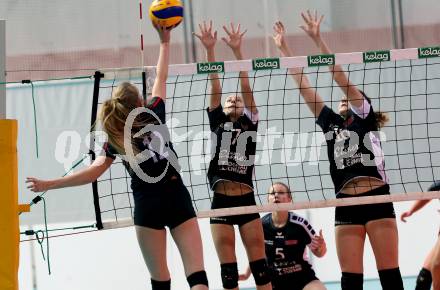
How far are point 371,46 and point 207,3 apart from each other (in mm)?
1907

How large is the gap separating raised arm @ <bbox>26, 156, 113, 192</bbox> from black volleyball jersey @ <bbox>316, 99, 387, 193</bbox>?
79.8 inches

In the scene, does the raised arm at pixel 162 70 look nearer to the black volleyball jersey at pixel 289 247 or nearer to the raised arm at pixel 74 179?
the raised arm at pixel 74 179

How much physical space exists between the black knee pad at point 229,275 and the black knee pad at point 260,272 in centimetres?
15

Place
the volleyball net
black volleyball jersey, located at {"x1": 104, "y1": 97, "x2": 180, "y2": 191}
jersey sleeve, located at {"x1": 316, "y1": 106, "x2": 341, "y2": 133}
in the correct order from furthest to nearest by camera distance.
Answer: the volleyball net
jersey sleeve, located at {"x1": 316, "y1": 106, "x2": 341, "y2": 133}
black volleyball jersey, located at {"x1": 104, "y1": 97, "x2": 180, "y2": 191}

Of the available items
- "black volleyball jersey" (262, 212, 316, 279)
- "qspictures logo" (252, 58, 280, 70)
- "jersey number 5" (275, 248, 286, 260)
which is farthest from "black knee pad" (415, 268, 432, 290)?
"qspictures logo" (252, 58, 280, 70)

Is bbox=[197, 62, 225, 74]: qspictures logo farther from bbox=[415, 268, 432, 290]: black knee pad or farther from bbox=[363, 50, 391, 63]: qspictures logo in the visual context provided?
bbox=[415, 268, 432, 290]: black knee pad

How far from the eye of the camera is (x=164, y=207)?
5.12 meters

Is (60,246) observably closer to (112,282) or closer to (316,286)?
(112,282)

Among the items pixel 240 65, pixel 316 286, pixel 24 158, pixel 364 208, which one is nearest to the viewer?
pixel 364 208

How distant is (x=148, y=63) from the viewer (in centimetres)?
1013

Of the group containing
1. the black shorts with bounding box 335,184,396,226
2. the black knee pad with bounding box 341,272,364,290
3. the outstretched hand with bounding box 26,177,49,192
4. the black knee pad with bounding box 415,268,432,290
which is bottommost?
the black knee pad with bounding box 415,268,432,290

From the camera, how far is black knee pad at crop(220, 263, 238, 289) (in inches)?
276

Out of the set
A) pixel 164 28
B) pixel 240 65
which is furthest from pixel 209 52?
pixel 164 28

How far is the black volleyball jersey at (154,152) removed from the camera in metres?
5.14
